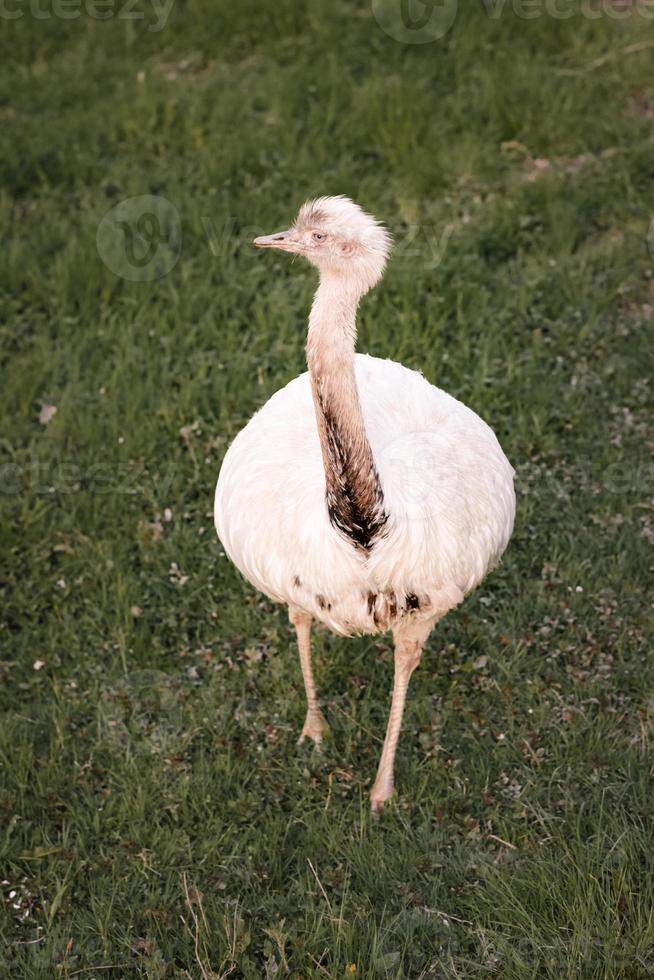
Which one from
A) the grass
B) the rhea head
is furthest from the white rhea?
the grass

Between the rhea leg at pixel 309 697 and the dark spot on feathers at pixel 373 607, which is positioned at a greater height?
the dark spot on feathers at pixel 373 607

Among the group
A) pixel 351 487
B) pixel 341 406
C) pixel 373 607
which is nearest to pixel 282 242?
pixel 341 406

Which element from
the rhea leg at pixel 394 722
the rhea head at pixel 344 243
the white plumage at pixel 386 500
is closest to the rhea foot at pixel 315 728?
the rhea leg at pixel 394 722

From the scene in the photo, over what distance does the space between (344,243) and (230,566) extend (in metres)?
2.26

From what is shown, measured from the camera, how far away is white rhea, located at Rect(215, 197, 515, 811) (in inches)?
151

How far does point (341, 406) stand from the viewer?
12.6 ft

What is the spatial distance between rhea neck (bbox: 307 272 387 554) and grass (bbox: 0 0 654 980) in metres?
1.36

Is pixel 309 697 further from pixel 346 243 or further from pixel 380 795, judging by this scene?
pixel 346 243

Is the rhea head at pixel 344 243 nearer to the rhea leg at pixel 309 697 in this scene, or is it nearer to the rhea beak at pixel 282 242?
the rhea beak at pixel 282 242

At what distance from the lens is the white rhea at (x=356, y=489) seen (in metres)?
3.83

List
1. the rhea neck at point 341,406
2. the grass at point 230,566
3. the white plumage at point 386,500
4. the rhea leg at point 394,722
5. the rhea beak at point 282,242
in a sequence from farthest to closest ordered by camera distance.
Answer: the rhea leg at point 394,722
the grass at point 230,566
the white plumage at point 386,500
the rhea beak at point 282,242
the rhea neck at point 341,406

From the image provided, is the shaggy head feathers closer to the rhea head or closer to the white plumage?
the rhea head

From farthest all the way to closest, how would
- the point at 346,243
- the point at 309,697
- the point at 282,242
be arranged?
the point at 309,697
the point at 282,242
the point at 346,243

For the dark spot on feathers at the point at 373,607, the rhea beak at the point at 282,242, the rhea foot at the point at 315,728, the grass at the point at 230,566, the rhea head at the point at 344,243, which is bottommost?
the rhea foot at the point at 315,728
